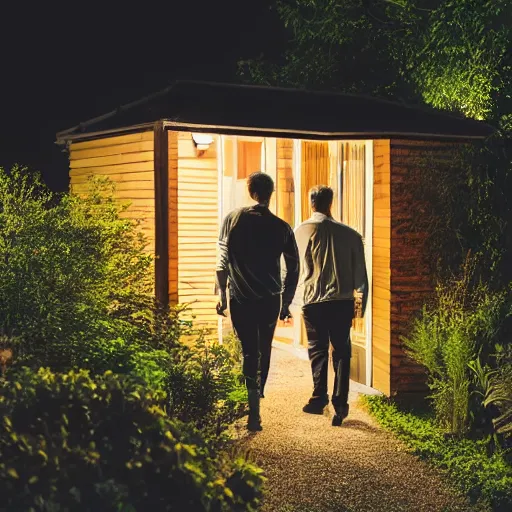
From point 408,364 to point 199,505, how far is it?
17.4 feet

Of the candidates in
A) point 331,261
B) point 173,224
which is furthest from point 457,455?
point 173,224

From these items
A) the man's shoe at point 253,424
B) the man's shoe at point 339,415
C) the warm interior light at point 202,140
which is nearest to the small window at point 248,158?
the warm interior light at point 202,140

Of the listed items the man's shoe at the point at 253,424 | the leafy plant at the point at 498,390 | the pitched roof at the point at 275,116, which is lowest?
the man's shoe at the point at 253,424

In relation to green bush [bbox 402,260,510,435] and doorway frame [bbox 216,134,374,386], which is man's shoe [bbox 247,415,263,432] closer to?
green bush [bbox 402,260,510,435]

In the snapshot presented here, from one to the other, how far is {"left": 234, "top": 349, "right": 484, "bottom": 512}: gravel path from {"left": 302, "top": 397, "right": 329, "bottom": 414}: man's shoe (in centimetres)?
6

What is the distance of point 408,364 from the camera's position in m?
8.80

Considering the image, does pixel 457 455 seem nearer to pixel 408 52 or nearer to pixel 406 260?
pixel 406 260

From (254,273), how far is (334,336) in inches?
36.2

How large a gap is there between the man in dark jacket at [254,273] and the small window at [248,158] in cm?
346

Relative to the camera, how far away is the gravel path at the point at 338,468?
234 inches

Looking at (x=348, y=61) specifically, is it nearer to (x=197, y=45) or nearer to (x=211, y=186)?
(x=211, y=186)

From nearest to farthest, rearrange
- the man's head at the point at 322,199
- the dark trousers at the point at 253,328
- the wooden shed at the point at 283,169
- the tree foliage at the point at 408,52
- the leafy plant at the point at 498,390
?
the leafy plant at the point at 498,390 < the dark trousers at the point at 253,328 < the man's head at the point at 322,199 < the wooden shed at the point at 283,169 < the tree foliage at the point at 408,52

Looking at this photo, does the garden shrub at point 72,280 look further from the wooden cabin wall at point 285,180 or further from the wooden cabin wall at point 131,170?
the wooden cabin wall at point 285,180

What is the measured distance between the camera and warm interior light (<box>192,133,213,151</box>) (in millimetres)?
9937
